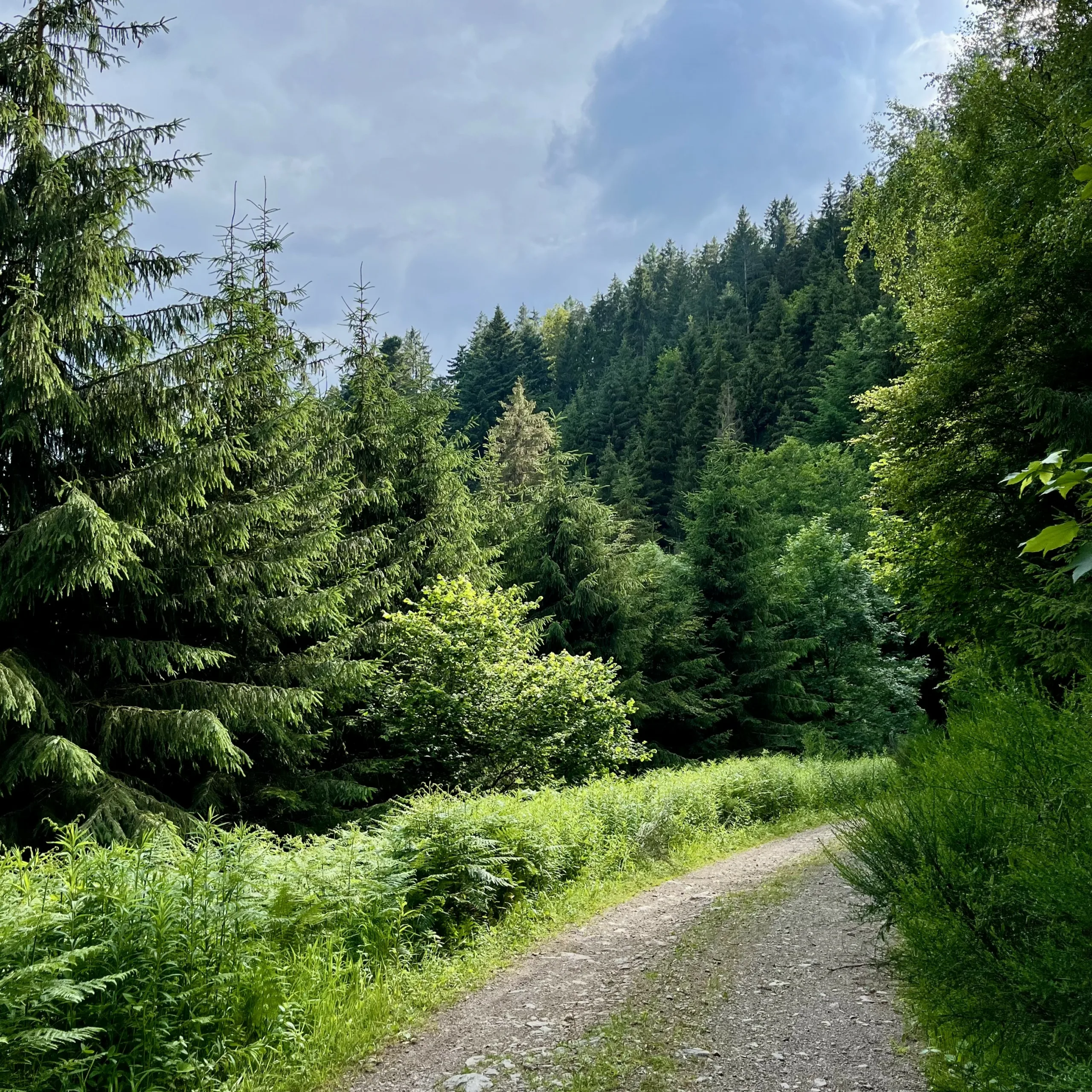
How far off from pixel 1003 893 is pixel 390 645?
11985mm

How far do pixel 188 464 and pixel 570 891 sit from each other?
6.52m

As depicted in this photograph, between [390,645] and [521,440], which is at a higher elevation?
[521,440]

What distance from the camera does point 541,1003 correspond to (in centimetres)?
529

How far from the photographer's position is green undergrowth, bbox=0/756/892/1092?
149 inches

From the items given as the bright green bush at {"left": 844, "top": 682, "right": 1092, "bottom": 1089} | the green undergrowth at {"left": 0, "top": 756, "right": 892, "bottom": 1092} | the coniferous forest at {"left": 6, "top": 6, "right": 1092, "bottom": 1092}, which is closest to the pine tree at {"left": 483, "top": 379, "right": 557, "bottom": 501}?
the coniferous forest at {"left": 6, "top": 6, "right": 1092, "bottom": 1092}

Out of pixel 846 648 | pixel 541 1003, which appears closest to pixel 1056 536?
pixel 541 1003

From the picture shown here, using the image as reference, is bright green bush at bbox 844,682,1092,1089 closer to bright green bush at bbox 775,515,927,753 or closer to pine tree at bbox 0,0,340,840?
pine tree at bbox 0,0,340,840

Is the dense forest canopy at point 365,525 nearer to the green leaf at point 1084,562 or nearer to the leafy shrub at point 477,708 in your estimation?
the leafy shrub at point 477,708

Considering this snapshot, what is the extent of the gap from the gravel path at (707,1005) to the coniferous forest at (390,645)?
448 millimetres

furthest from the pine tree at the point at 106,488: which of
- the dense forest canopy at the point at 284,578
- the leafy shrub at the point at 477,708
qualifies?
the leafy shrub at the point at 477,708

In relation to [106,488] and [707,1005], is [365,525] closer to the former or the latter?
[106,488]

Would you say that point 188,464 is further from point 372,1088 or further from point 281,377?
point 372,1088

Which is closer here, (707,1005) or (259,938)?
(259,938)

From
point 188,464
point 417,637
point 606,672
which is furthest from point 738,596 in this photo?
point 188,464
